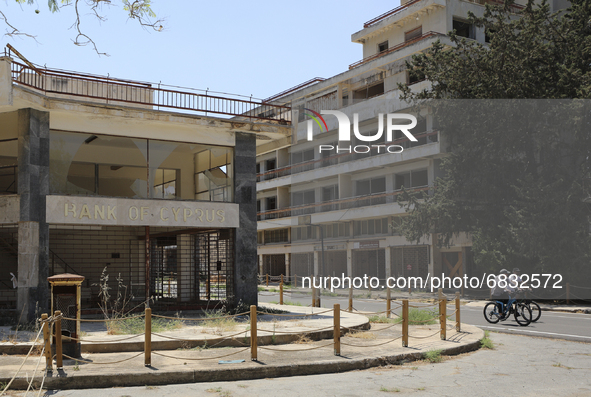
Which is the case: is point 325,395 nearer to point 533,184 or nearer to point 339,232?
point 533,184

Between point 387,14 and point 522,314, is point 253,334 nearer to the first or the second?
Answer: point 522,314

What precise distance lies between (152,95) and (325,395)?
42.6 ft

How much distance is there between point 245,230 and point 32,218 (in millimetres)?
6288

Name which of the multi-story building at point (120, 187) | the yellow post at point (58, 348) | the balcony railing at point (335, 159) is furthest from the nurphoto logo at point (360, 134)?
the yellow post at point (58, 348)

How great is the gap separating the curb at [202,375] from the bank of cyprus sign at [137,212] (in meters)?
8.15

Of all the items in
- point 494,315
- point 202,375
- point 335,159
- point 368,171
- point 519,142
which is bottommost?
point 494,315

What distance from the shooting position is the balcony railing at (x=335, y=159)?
42066 millimetres

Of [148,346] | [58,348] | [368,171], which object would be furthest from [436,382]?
[368,171]

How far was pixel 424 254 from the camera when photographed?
43.1 m

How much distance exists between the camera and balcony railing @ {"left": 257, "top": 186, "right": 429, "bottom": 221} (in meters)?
45.2

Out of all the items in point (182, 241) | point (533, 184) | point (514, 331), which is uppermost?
point (533, 184)

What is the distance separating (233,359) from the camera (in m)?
11.0

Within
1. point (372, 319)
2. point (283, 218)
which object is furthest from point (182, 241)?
point (283, 218)

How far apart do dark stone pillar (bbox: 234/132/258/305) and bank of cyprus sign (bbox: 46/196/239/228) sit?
1.24 ft
